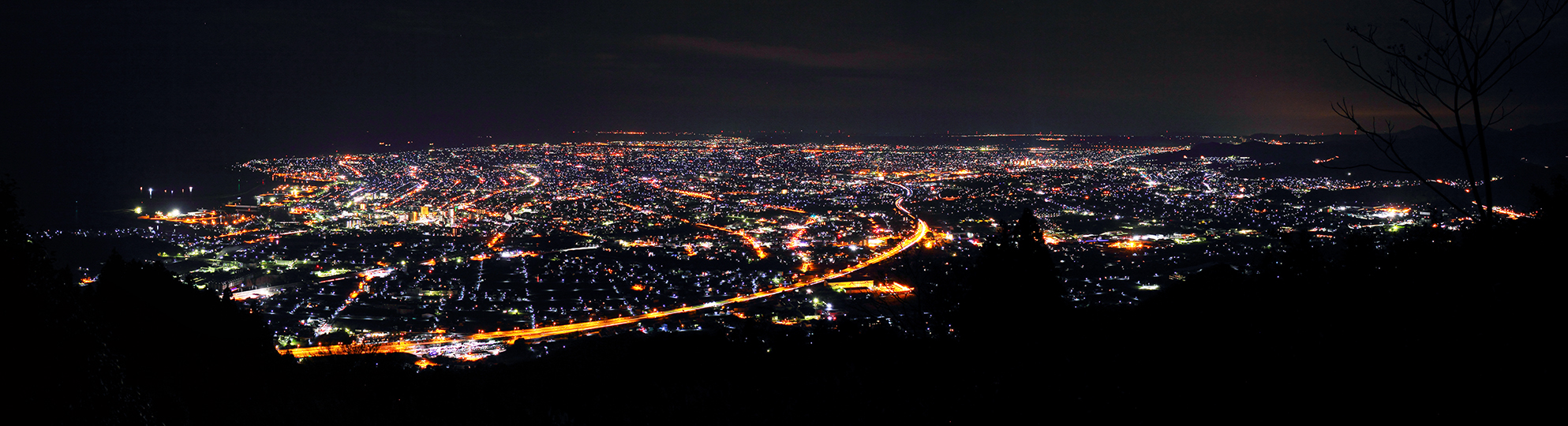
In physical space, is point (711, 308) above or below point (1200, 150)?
below

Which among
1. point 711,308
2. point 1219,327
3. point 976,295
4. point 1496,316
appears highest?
point 1496,316

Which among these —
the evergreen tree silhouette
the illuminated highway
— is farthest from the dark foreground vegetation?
the illuminated highway

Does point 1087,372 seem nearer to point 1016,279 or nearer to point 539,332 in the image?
point 1016,279

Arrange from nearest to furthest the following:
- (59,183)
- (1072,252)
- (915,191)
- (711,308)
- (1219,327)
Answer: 1. (1219,327)
2. (711,308)
3. (1072,252)
4. (915,191)
5. (59,183)

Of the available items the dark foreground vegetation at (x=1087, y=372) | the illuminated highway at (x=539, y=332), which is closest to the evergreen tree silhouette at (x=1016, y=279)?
the dark foreground vegetation at (x=1087, y=372)

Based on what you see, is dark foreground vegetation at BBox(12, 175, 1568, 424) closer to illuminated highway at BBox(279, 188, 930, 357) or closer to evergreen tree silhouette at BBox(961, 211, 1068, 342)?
evergreen tree silhouette at BBox(961, 211, 1068, 342)

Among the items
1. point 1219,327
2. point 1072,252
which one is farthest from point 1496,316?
point 1072,252

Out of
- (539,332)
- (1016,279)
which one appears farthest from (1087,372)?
(539,332)

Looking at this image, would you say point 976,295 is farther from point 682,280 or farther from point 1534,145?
point 1534,145

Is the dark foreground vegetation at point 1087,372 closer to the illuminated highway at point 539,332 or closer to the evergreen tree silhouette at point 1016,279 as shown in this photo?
the evergreen tree silhouette at point 1016,279
